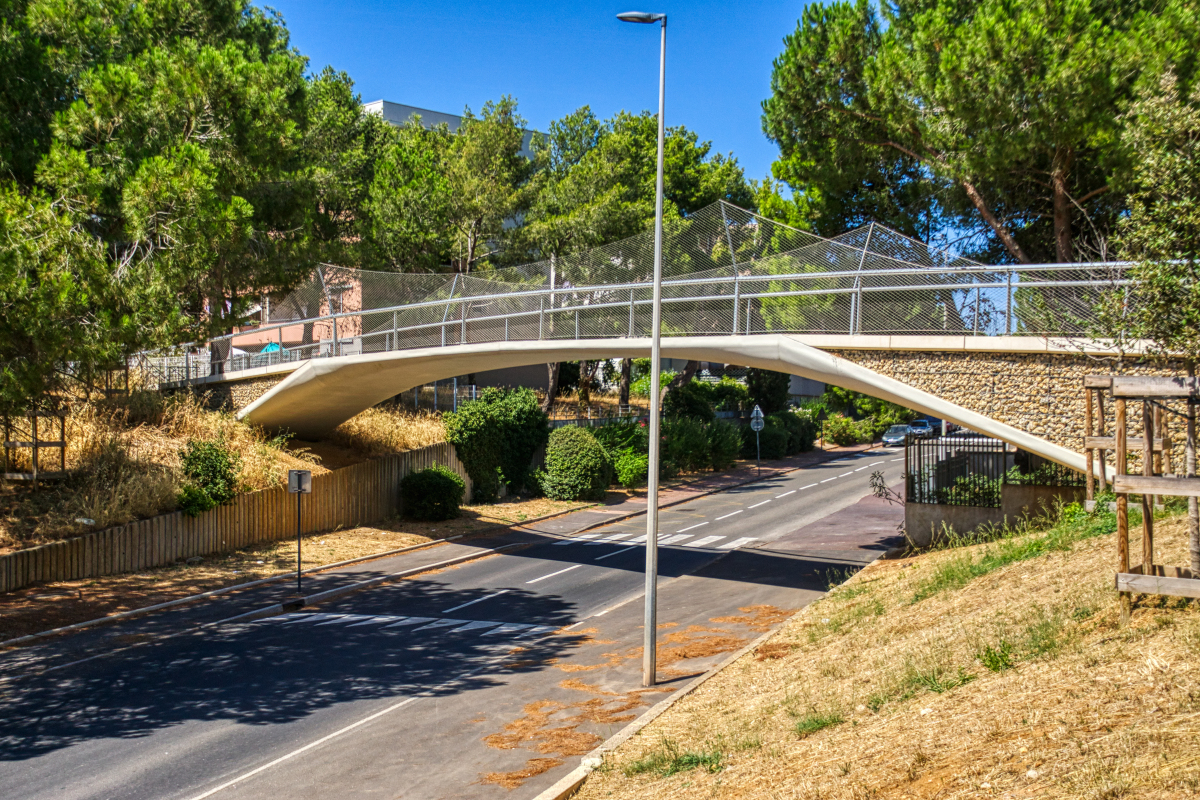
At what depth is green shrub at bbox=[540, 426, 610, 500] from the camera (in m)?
30.0

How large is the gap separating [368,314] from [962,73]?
15.0 metres

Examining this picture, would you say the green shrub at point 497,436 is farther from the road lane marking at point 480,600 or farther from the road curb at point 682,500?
the road lane marking at point 480,600

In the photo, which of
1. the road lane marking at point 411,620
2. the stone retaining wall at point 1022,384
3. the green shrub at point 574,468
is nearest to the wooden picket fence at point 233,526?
the green shrub at point 574,468

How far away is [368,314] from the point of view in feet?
76.5

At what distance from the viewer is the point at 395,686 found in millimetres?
11852

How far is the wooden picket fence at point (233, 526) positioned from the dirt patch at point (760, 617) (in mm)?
12030

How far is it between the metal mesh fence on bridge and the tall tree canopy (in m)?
1.60

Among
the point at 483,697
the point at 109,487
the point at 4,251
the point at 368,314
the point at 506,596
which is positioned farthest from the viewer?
the point at 368,314

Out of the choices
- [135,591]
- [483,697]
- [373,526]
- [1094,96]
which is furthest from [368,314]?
[1094,96]

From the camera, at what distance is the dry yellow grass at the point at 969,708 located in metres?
5.32

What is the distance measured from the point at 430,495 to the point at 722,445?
1774 cm

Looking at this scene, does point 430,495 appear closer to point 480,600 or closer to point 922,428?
point 480,600

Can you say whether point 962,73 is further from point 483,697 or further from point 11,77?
point 11,77

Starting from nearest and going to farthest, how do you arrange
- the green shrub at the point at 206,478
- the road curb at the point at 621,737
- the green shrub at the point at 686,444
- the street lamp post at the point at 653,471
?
the road curb at the point at 621,737
the street lamp post at the point at 653,471
the green shrub at the point at 206,478
the green shrub at the point at 686,444
